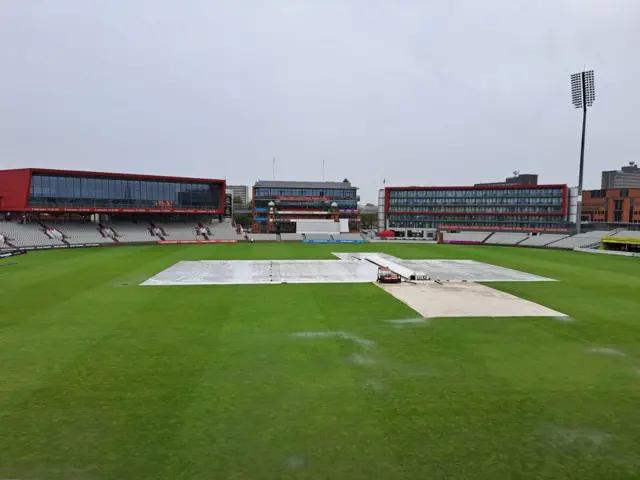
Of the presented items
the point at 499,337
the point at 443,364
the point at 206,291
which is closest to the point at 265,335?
the point at 443,364

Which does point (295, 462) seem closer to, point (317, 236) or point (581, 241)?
point (581, 241)

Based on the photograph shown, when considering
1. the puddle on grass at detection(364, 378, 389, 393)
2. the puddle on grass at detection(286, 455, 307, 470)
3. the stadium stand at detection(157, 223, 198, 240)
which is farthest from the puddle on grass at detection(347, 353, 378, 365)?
the stadium stand at detection(157, 223, 198, 240)

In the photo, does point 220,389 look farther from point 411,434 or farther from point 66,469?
point 411,434

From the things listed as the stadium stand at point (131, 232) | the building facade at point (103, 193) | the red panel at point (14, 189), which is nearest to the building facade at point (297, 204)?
the building facade at point (103, 193)

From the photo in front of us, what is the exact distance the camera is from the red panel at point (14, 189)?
210 feet

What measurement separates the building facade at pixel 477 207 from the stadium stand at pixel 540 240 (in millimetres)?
14560

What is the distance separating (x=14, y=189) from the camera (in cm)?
6550

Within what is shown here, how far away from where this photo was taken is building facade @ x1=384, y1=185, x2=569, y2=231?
98.0m

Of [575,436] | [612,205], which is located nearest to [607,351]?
[575,436]

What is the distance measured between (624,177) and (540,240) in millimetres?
137833

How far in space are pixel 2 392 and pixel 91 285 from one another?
1915cm

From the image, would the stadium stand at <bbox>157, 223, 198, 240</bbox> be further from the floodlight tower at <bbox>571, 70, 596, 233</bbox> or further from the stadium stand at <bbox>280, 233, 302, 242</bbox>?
the floodlight tower at <bbox>571, 70, 596, 233</bbox>

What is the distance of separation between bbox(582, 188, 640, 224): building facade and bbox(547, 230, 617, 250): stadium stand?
37053 millimetres

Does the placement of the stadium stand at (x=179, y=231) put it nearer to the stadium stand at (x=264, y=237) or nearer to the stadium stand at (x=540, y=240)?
the stadium stand at (x=264, y=237)
